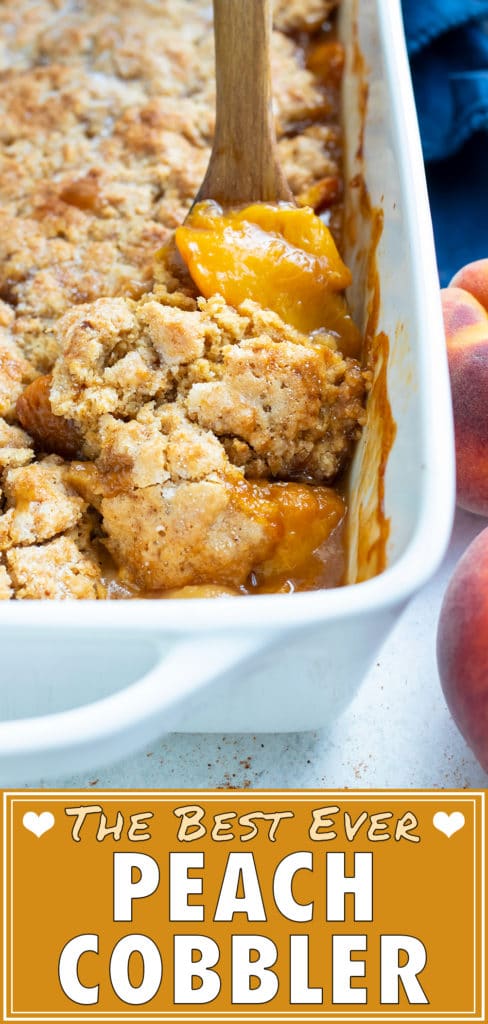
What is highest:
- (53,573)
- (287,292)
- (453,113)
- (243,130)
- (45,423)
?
(453,113)

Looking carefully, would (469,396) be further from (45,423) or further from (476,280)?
(45,423)

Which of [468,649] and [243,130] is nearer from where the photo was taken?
[468,649]

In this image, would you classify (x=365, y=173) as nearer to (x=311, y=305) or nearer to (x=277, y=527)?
(x=311, y=305)

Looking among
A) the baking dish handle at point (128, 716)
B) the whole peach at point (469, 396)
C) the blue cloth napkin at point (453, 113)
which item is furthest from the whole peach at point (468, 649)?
the blue cloth napkin at point (453, 113)

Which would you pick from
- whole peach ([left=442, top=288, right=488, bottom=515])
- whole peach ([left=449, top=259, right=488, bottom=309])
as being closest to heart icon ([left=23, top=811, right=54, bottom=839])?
whole peach ([left=442, top=288, right=488, bottom=515])

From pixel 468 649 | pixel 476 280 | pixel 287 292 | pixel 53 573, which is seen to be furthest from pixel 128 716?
pixel 476 280

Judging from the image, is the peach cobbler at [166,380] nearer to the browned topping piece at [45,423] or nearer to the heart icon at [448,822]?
the browned topping piece at [45,423]
